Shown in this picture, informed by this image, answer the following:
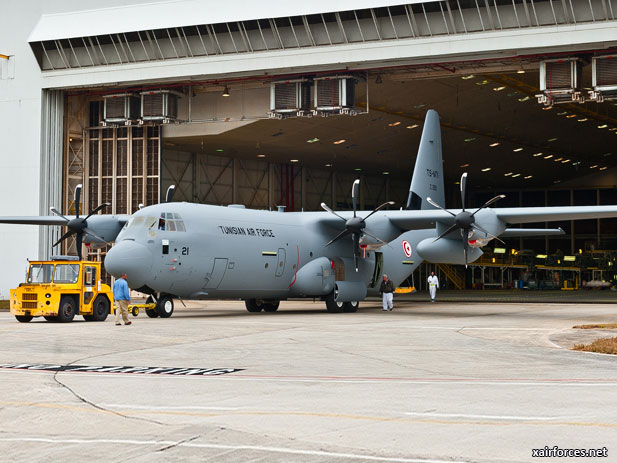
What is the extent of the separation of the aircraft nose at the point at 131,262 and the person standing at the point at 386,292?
1331cm

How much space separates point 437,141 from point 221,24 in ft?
40.3

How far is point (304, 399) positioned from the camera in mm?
10688

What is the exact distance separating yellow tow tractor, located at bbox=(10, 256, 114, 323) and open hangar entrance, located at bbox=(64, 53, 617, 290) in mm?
17565

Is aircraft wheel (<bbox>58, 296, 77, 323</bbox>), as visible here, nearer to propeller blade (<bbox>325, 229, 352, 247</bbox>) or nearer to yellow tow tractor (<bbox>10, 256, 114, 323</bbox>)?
yellow tow tractor (<bbox>10, 256, 114, 323</bbox>)

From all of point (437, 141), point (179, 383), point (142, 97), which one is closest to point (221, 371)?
point (179, 383)

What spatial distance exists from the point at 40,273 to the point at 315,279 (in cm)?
1170

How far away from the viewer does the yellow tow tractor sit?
2614 centimetres

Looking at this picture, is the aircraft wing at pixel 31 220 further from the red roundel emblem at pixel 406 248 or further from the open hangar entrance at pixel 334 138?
the red roundel emblem at pixel 406 248

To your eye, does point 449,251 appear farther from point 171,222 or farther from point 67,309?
point 67,309

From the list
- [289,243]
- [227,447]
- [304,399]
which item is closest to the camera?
[227,447]

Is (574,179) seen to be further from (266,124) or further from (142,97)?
(142,97)

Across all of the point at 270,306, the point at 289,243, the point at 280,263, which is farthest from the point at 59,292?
the point at 270,306

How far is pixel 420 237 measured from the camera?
41.1 meters

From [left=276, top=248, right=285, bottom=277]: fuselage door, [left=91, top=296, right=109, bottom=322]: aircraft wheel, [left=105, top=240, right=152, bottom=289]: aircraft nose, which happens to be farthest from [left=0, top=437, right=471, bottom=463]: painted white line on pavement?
[left=276, top=248, right=285, bottom=277]: fuselage door
